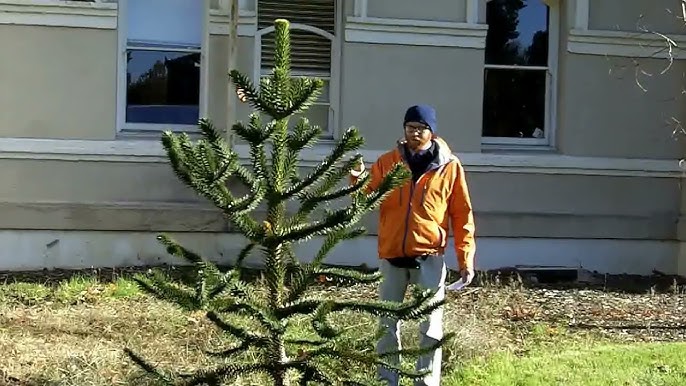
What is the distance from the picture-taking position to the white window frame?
10117 millimetres

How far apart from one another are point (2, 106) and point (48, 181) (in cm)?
88

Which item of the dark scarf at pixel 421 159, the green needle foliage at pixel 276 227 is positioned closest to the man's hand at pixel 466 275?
the dark scarf at pixel 421 159

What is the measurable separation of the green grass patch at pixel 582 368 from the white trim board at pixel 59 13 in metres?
5.50

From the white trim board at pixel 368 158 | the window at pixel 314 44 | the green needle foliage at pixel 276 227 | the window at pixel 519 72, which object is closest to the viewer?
the green needle foliage at pixel 276 227

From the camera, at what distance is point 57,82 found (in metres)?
9.88

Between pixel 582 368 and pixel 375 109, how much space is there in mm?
4640

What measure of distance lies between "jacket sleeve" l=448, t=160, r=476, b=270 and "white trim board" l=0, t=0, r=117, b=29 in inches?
212

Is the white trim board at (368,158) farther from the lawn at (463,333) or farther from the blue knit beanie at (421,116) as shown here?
the blue knit beanie at (421,116)

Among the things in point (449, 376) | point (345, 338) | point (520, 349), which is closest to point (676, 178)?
point (520, 349)

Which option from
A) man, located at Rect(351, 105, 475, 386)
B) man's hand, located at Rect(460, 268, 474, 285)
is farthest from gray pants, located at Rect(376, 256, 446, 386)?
man's hand, located at Rect(460, 268, 474, 285)

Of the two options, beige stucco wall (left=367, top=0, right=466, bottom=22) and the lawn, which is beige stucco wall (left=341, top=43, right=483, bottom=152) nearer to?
beige stucco wall (left=367, top=0, right=466, bottom=22)

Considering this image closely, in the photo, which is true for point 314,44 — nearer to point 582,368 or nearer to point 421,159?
point 421,159

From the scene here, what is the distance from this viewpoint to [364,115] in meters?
10.4

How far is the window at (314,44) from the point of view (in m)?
10.6
